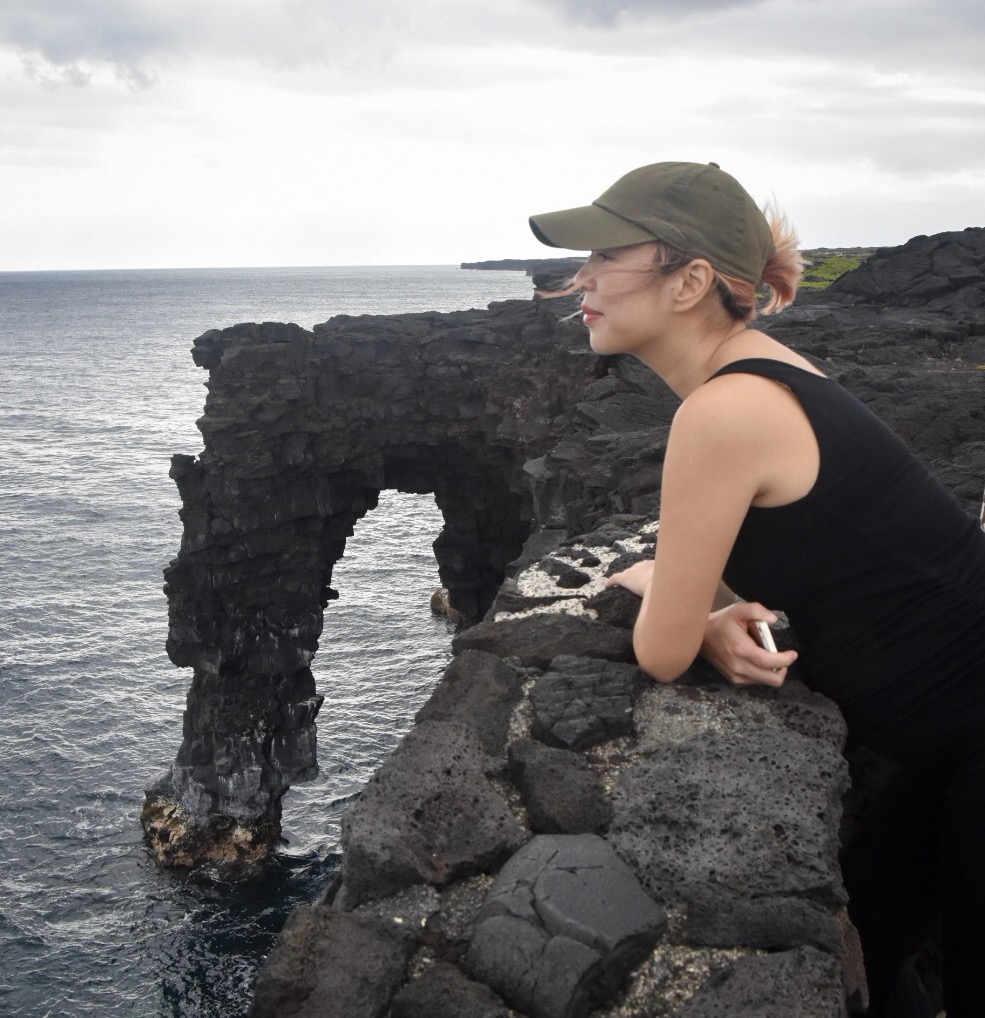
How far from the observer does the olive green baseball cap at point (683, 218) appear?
11.4 ft

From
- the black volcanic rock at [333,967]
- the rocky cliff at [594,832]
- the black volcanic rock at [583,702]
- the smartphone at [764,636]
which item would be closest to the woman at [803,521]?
the smartphone at [764,636]

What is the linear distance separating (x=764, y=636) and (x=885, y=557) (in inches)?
33.3

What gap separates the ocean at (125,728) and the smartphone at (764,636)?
2752cm

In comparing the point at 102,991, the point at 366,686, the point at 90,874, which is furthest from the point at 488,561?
the point at 102,991

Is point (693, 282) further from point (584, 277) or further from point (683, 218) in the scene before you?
point (584, 277)

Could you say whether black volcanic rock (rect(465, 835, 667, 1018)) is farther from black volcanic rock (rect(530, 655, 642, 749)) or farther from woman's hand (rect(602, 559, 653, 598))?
woman's hand (rect(602, 559, 653, 598))

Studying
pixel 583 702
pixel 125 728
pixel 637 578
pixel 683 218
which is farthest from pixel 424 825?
pixel 125 728

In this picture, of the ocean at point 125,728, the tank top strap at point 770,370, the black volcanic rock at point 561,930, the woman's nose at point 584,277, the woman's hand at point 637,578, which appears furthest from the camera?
the ocean at point 125,728

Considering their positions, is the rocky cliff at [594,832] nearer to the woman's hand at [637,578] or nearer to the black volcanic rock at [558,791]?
the black volcanic rock at [558,791]

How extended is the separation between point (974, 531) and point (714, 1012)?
1.79 metres

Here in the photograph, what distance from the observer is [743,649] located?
4.09 metres

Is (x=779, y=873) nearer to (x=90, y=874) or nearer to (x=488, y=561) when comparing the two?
(x=90, y=874)

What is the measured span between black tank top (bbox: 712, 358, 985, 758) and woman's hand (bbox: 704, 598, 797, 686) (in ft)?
1.73

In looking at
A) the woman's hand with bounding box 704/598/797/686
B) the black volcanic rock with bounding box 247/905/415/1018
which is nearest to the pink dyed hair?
the woman's hand with bounding box 704/598/797/686
